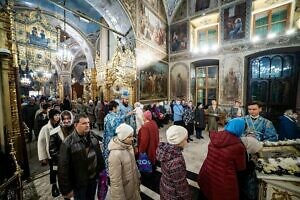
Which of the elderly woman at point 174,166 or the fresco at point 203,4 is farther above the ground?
the fresco at point 203,4

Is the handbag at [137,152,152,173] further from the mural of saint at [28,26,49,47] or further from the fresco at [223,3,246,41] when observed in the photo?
the fresco at [223,3,246,41]

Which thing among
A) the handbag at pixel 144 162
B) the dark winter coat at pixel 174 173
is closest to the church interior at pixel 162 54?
the handbag at pixel 144 162

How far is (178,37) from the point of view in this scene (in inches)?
458

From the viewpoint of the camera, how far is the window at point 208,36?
10.5 m

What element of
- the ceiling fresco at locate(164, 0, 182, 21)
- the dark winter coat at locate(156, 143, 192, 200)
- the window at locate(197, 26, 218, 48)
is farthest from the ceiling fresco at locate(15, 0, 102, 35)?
the dark winter coat at locate(156, 143, 192, 200)

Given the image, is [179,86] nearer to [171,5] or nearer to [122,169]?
[171,5]

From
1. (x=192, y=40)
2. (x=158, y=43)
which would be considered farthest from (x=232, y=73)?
(x=158, y=43)

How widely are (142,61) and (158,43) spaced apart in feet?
8.87

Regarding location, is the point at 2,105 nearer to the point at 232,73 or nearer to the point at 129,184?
the point at 129,184

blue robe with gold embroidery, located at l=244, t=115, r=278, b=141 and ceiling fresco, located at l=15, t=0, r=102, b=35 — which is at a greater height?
ceiling fresco, located at l=15, t=0, r=102, b=35

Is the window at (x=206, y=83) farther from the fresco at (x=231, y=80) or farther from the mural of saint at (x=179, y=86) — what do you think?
the mural of saint at (x=179, y=86)

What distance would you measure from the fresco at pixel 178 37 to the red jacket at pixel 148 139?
9.50 metres

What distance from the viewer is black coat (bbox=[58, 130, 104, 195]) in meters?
1.80

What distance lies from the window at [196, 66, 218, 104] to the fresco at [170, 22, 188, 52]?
2.22 meters
